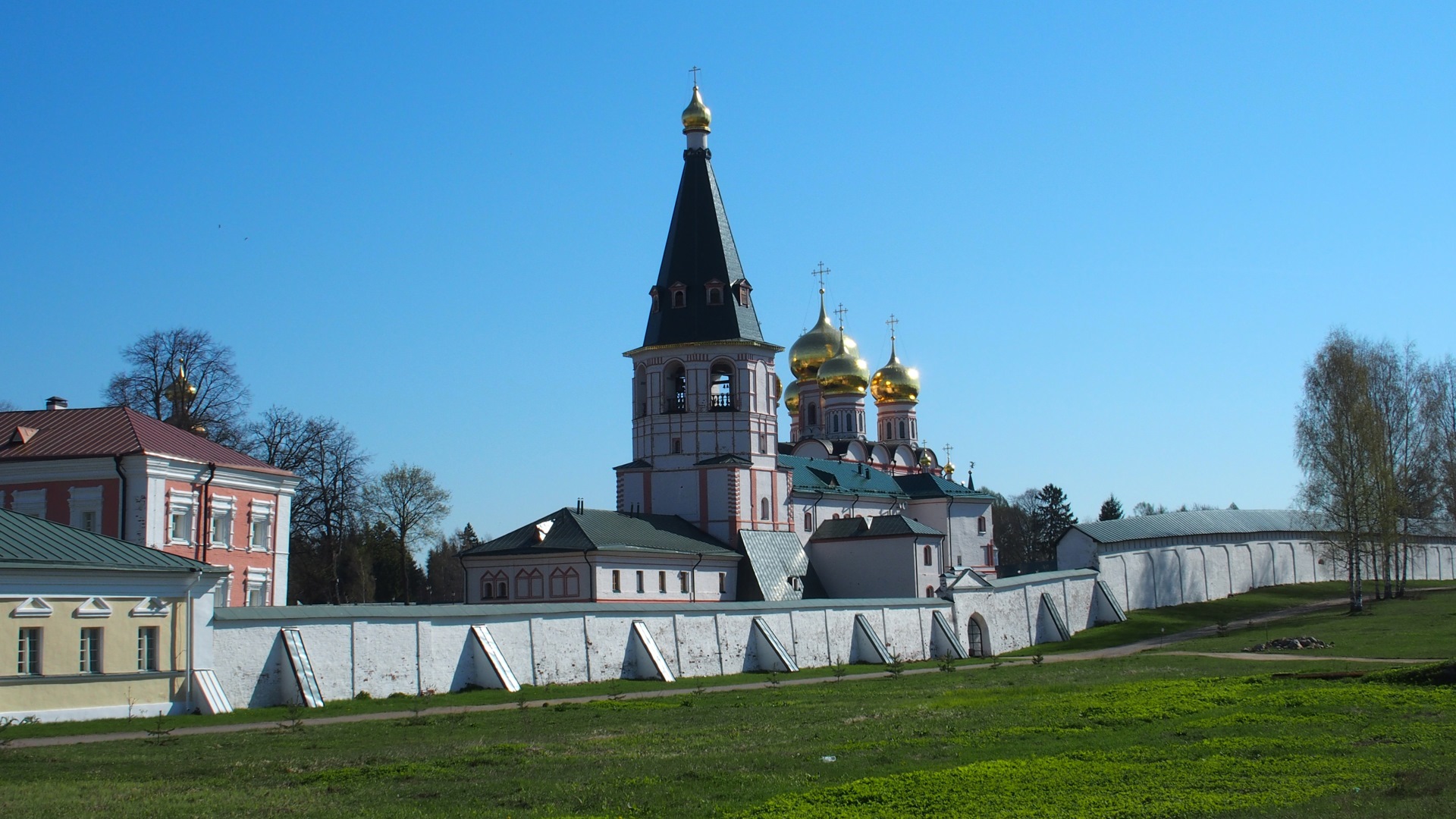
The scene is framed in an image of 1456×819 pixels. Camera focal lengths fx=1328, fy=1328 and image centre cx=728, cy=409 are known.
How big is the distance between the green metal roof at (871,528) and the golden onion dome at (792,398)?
20.4 metres

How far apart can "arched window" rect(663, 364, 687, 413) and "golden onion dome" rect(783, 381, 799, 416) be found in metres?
24.0

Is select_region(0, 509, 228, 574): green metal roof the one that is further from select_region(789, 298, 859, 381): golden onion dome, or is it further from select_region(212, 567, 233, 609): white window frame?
select_region(789, 298, 859, 381): golden onion dome

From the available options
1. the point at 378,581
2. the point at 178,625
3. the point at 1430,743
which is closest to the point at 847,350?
the point at 378,581

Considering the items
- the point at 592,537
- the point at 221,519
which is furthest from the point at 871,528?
the point at 221,519

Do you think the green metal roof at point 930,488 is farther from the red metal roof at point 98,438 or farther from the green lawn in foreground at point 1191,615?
the red metal roof at point 98,438

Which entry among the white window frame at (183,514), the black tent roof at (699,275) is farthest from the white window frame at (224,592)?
the black tent roof at (699,275)

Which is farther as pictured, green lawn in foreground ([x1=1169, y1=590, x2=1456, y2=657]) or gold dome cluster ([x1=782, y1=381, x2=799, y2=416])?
gold dome cluster ([x1=782, y1=381, x2=799, y2=416])

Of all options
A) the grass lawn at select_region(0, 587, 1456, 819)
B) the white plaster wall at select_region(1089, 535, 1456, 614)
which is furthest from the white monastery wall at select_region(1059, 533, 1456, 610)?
the grass lawn at select_region(0, 587, 1456, 819)

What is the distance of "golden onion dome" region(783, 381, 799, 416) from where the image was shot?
71938 millimetres

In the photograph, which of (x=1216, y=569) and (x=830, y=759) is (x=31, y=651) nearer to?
(x=830, y=759)

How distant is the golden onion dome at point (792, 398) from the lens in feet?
236

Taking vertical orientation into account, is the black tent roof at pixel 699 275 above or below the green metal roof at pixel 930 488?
above

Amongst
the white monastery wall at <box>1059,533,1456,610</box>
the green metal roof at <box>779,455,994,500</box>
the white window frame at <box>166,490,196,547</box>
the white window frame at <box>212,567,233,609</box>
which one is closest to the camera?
the white window frame at <box>166,490,196,547</box>

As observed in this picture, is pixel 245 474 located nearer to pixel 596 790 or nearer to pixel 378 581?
pixel 596 790
